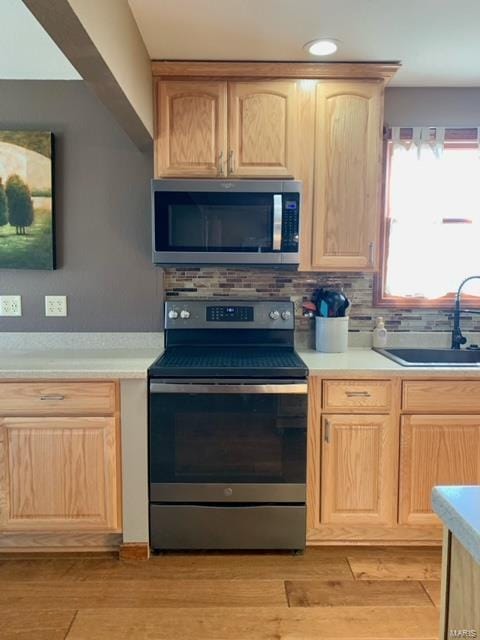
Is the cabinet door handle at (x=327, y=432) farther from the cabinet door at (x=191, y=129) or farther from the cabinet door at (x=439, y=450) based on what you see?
the cabinet door at (x=191, y=129)

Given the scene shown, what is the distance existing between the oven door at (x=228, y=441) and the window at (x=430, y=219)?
3.26 ft

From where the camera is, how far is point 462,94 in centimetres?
240

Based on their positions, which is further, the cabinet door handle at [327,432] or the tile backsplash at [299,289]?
the tile backsplash at [299,289]

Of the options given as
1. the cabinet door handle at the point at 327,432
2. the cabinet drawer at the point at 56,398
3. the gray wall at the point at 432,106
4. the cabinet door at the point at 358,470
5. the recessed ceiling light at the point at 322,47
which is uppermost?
the recessed ceiling light at the point at 322,47

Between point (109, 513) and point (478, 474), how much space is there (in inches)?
64.5

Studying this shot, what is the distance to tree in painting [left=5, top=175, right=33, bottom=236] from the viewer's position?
2.28 meters

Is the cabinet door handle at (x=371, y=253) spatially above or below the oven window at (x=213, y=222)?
below

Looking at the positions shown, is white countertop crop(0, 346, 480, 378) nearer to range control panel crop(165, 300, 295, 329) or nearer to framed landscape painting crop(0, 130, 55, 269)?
range control panel crop(165, 300, 295, 329)

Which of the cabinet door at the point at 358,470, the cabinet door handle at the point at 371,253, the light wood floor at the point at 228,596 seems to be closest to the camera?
the light wood floor at the point at 228,596

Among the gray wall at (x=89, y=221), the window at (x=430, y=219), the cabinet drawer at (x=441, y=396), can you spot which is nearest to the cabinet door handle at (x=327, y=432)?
the cabinet drawer at (x=441, y=396)

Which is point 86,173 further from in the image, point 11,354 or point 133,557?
point 133,557

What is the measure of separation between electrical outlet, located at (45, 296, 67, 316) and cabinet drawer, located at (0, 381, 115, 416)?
23.2 inches

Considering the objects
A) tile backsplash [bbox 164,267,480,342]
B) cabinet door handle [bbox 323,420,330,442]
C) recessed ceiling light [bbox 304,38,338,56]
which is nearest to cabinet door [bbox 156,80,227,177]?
recessed ceiling light [bbox 304,38,338,56]

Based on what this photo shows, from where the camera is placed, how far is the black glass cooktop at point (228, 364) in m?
1.90
